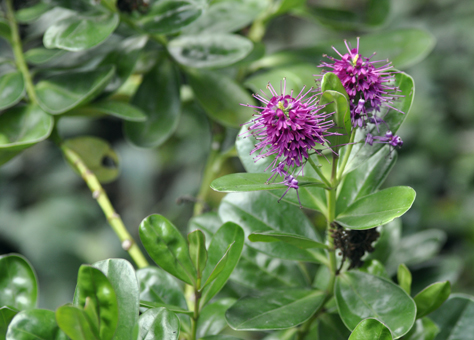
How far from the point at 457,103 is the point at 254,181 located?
1.99 m

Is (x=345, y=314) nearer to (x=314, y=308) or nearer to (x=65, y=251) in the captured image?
(x=314, y=308)

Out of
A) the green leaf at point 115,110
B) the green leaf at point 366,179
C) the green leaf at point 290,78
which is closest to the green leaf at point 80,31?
the green leaf at point 115,110

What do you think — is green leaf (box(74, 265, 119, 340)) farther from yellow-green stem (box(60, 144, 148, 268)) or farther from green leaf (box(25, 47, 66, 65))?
green leaf (box(25, 47, 66, 65))

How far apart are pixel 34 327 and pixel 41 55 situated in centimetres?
43

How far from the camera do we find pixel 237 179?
1.46 ft

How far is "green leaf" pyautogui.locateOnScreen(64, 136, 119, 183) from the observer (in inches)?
30.1

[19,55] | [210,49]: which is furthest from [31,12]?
[210,49]

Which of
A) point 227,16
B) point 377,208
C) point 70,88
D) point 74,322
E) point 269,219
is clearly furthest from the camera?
point 227,16

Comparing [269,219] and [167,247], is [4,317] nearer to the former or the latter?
[167,247]

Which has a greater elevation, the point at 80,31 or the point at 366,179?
the point at 80,31

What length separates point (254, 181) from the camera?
1.49ft

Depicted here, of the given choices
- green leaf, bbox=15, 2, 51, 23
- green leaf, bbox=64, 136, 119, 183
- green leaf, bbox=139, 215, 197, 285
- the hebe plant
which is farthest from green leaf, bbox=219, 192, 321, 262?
green leaf, bbox=15, 2, 51, 23

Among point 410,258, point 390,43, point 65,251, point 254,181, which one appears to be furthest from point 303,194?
point 65,251

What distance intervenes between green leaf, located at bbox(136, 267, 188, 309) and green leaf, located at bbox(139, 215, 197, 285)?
72 millimetres
